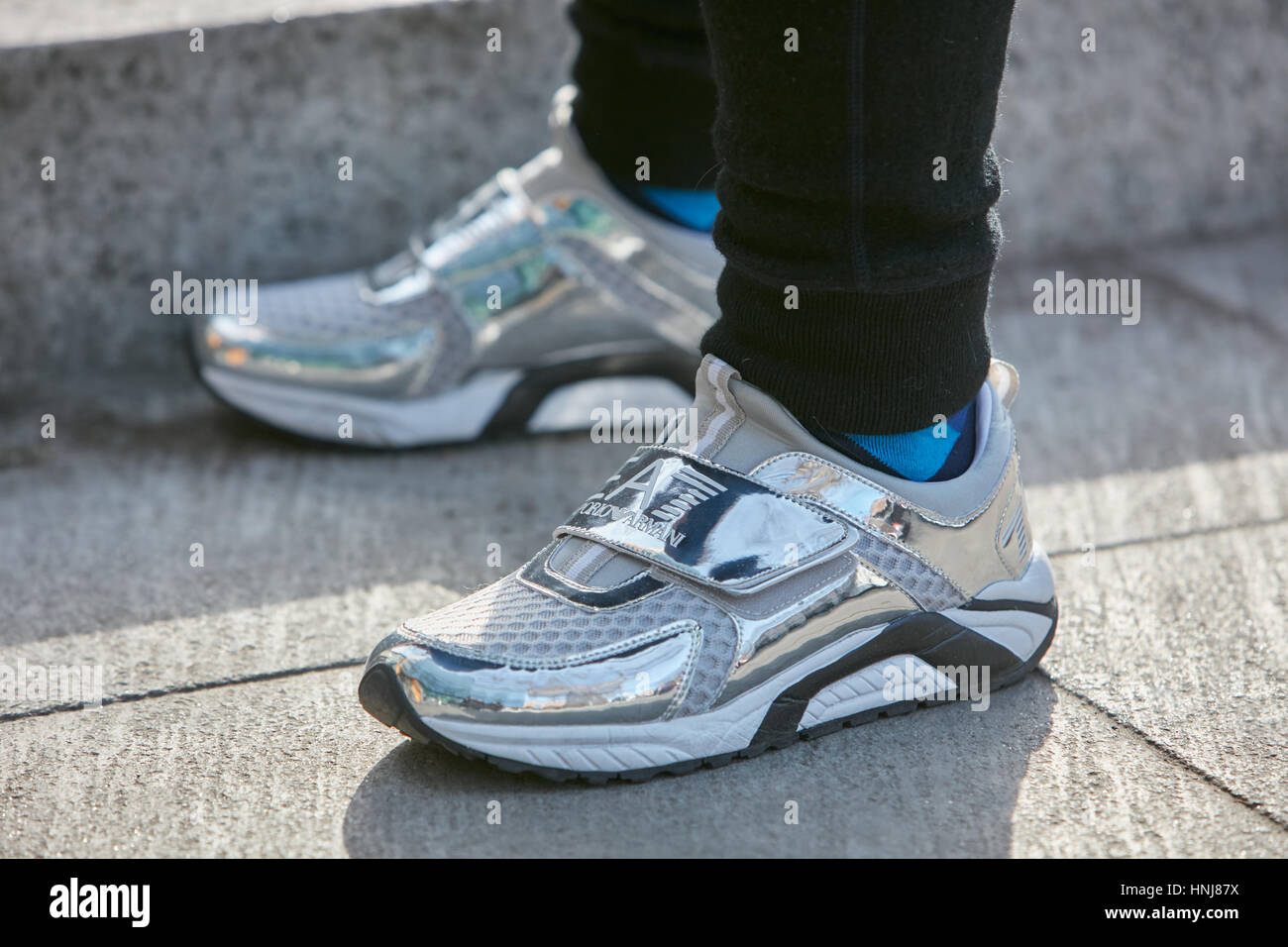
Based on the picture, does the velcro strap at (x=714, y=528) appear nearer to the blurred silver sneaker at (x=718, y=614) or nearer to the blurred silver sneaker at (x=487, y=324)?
the blurred silver sneaker at (x=718, y=614)

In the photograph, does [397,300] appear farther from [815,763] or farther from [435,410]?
[815,763]

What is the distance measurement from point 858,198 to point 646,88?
2.15ft

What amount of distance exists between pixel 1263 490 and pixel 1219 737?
0.55 meters

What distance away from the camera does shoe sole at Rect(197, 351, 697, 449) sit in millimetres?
1580

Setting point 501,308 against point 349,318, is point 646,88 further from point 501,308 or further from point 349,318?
point 349,318

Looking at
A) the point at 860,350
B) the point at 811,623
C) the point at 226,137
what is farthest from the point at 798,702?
the point at 226,137

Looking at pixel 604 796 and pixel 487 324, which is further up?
pixel 487 324

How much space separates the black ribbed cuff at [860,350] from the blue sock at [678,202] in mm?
560

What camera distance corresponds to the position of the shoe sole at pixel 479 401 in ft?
5.18

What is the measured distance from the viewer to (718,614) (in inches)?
37.4

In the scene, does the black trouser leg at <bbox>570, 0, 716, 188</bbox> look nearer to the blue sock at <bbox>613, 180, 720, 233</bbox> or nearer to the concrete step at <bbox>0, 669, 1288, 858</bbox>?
the blue sock at <bbox>613, 180, 720, 233</bbox>
